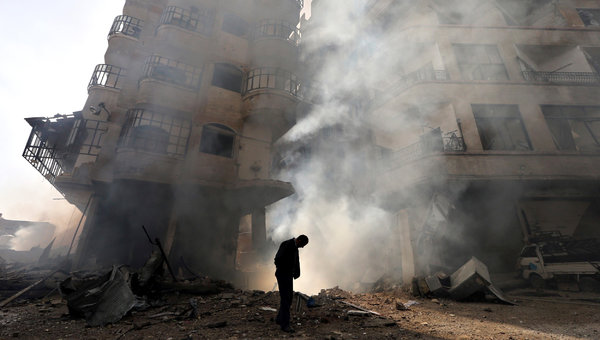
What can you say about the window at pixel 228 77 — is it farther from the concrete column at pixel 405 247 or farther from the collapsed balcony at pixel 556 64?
the collapsed balcony at pixel 556 64

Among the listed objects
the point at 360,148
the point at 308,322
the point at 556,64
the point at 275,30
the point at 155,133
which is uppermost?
the point at 556,64

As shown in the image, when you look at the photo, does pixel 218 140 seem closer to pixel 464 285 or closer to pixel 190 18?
pixel 190 18

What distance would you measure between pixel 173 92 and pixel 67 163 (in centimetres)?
645

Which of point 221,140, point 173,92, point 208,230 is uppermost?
point 173,92

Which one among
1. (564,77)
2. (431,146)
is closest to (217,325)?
(431,146)

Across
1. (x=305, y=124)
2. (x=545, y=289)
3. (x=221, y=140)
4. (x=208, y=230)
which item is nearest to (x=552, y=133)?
(x=545, y=289)

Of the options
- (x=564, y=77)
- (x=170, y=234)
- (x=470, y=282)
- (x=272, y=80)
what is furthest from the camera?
(x=564, y=77)

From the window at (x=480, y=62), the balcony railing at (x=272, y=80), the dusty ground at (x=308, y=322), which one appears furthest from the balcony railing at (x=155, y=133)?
the window at (x=480, y=62)

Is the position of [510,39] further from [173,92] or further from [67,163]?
[67,163]

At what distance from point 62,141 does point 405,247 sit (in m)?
17.2

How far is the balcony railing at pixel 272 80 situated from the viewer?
1066 cm

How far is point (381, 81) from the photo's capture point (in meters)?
15.2

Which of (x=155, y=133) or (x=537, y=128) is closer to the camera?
(x=155, y=133)

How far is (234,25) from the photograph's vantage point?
12.6 meters
